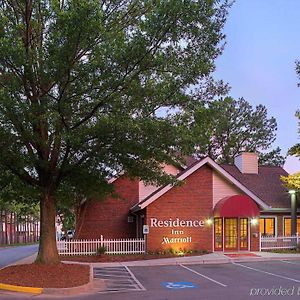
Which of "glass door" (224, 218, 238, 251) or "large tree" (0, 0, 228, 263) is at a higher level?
"large tree" (0, 0, 228, 263)

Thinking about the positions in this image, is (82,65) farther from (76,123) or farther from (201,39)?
(201,39)

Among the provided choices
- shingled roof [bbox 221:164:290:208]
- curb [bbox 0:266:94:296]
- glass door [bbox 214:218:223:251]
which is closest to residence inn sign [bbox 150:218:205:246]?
glass door [bbox 214:218:223:251]

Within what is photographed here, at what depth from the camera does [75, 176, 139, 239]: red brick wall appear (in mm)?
29547

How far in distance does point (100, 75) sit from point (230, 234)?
16.9 meters

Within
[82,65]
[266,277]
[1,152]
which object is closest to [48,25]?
[82,65]

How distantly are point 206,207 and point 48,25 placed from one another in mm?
16271

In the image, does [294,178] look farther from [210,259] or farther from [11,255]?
[11,255]

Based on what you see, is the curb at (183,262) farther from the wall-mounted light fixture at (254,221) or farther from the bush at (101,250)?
the wall-mounted light fixture at (254,221)

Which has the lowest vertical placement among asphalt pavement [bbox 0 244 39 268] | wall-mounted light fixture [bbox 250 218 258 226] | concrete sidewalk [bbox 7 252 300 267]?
asphalt pavement [bbox 0 244 39 268]

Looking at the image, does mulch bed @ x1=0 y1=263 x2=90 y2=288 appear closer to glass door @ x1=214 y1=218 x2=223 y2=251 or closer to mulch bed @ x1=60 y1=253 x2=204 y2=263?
mulch bed @ x1=60 y1=253 x2=204 y2=263

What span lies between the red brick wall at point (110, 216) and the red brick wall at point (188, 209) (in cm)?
336

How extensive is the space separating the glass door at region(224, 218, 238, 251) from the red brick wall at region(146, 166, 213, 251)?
1.03 metres

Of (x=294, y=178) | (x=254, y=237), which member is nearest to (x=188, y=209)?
(x=254, y=237)

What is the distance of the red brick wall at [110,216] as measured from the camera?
1163 inches
